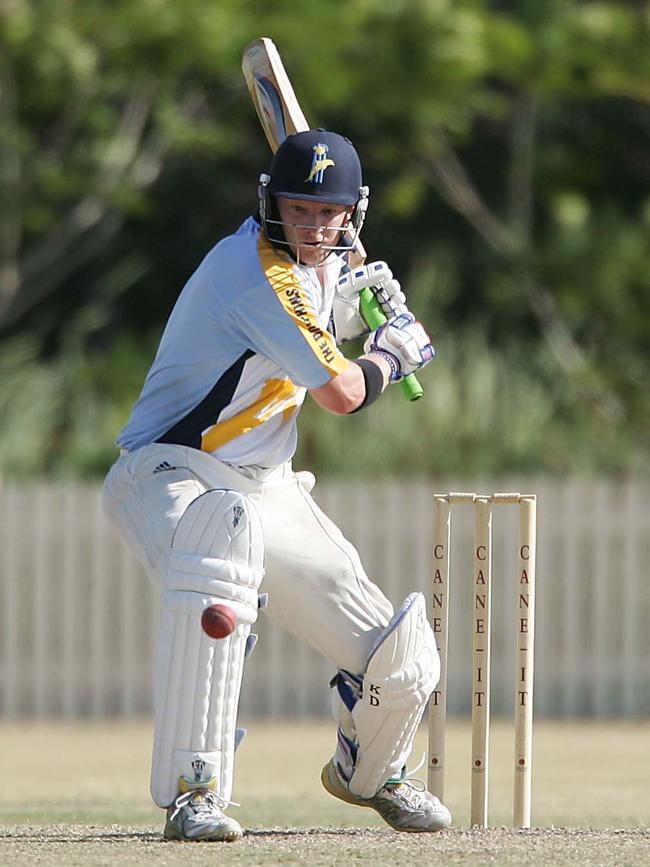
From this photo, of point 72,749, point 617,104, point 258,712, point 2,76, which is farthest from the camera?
point 617,104

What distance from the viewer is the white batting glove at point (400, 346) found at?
4.38 m

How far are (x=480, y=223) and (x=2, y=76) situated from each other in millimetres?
3484

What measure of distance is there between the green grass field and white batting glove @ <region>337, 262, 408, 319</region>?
1.31 meters

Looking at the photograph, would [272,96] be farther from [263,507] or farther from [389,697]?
[389,697]

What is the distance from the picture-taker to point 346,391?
13.6ft

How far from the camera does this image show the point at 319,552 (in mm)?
4277

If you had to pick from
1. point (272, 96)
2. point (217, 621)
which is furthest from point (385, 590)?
point (217, 621)

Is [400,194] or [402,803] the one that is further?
[400,194]

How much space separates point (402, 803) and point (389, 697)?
388mm

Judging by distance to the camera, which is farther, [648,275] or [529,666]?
[648,275]

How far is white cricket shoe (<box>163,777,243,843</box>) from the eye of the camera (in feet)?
13.1

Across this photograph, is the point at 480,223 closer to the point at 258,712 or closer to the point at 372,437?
the point at 372,437

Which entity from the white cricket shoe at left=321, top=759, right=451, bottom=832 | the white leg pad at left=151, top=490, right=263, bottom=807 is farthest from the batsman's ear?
the white cricket shoe at left=321, top=759, right=451, bottom=832

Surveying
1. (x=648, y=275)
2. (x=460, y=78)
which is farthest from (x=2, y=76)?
(x=648, y=275)
